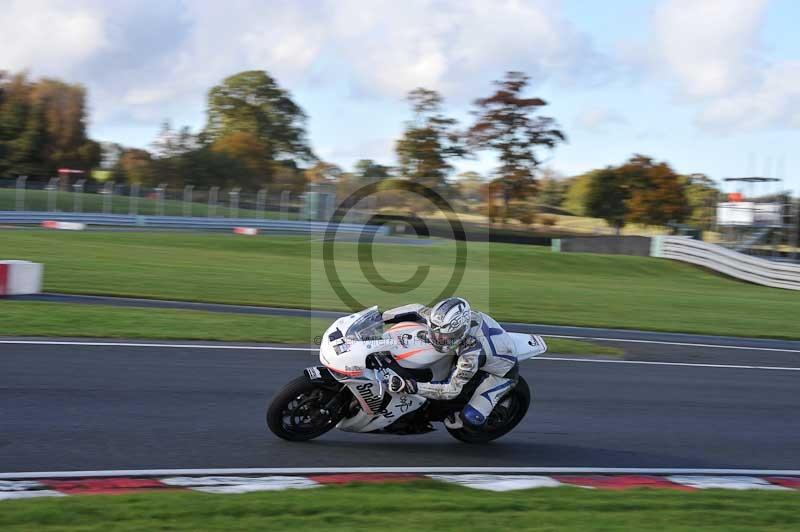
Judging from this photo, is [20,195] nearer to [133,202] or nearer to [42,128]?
[133,202]

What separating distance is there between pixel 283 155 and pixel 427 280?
196 ft

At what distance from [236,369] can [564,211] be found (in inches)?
2457

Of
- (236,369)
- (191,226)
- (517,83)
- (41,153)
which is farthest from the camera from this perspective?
(41,153)

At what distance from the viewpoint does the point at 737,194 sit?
150 ft

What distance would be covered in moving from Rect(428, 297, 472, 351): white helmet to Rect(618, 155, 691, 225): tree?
2385 inches

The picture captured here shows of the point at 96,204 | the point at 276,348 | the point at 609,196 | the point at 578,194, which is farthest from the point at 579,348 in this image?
the point at 578,194

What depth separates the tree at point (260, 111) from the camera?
272 ft

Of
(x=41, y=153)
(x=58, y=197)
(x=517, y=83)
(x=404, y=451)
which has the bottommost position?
(x=404, y=451)

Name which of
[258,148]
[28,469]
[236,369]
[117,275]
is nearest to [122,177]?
[258,148]

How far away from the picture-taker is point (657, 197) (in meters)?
65.6

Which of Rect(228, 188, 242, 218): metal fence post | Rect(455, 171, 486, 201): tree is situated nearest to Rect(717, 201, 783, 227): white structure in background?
Rect(455, 171, 486, 201): tree

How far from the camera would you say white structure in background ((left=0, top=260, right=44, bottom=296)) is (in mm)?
16797

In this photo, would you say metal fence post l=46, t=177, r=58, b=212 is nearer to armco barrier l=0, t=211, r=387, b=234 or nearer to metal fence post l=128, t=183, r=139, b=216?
armco barrier l=0, t=211, r=387, b=234

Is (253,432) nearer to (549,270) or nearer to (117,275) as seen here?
(117,275)
